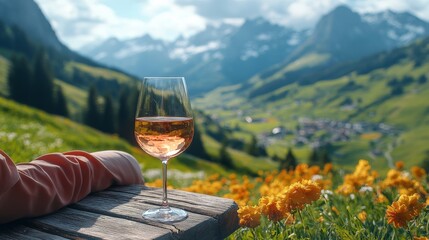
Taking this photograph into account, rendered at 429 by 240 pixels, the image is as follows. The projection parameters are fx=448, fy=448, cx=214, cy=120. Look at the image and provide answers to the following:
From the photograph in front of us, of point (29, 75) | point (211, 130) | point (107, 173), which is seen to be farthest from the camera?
point (211, 130)

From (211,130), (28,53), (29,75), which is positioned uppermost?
(28,53)

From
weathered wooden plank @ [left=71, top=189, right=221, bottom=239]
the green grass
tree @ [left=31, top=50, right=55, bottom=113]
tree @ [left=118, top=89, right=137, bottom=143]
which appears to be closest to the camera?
weathered wooden plank @ [left=71, top=189, right=221, bottom=239]

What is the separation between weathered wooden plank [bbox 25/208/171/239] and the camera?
2.42m

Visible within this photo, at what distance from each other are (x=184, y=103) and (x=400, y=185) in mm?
3204

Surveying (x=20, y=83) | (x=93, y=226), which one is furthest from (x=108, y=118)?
(x=93, y=226)

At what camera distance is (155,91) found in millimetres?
2941

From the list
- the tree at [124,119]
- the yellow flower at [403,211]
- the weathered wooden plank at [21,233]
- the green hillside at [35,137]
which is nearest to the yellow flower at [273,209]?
the yellow flower at [403,211]

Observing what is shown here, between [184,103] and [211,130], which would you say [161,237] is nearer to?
[184,103]

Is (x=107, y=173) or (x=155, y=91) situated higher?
(x=155, y=91)

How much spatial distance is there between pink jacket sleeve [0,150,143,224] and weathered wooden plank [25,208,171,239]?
0.11 m

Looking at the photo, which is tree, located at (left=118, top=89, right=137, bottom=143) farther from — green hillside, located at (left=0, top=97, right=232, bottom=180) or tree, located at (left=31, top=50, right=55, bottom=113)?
green hillside, located at (left=0, top=97, right=232, bottom=180)

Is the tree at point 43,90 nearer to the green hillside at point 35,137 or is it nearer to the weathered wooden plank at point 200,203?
the green hillside at point 35,137

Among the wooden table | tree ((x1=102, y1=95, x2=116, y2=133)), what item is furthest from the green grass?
the wooden table

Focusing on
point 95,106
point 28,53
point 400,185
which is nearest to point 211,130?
point 28,53
